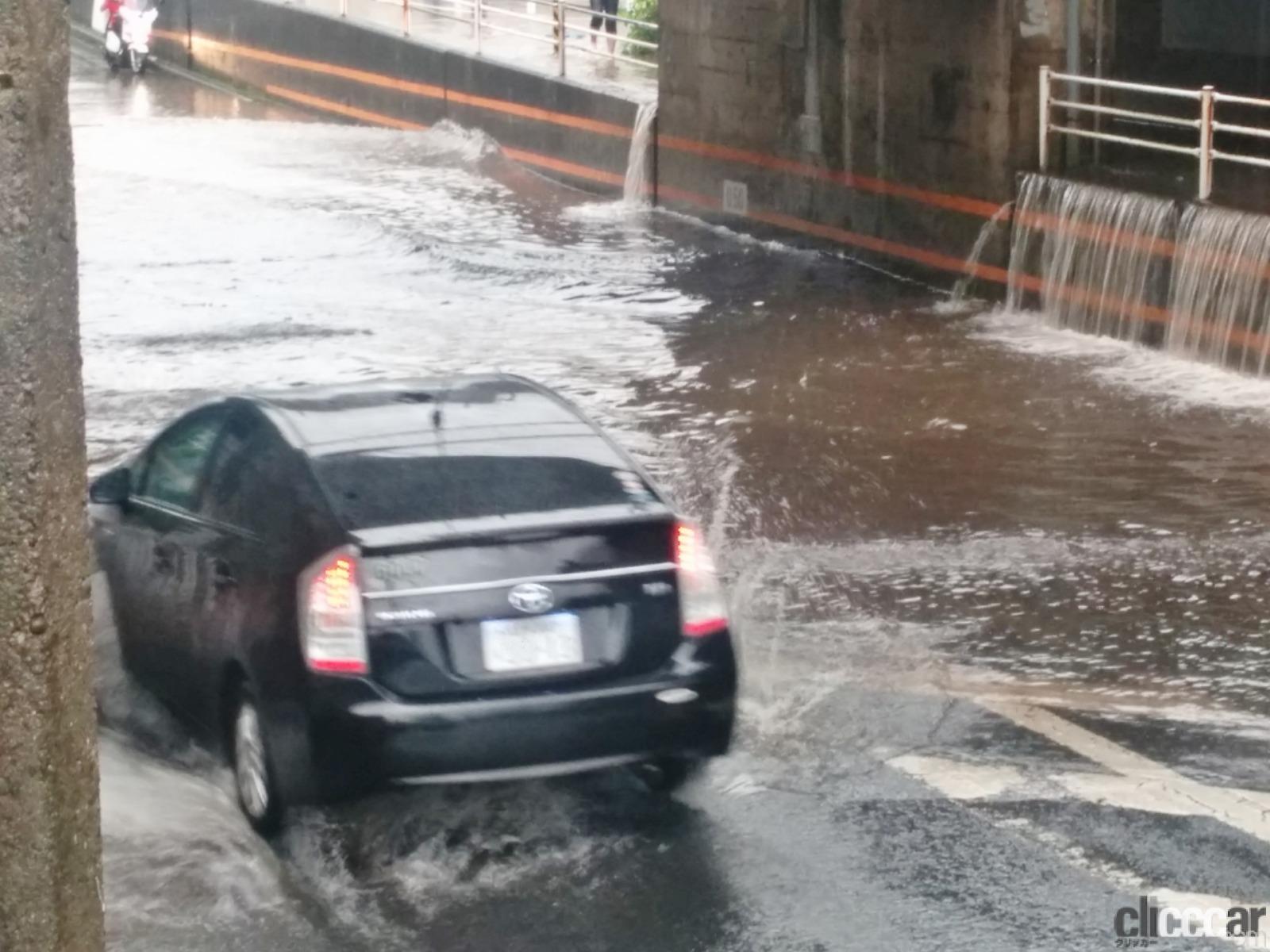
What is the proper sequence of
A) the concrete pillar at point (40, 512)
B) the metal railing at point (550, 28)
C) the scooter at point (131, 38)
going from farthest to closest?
the scooter at point (131, 38) → the metal railing at point (550, 28) → the concrete pillar at point (40, 512)

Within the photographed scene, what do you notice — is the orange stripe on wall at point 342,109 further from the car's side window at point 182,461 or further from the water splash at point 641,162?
the car's side window at point 182,461

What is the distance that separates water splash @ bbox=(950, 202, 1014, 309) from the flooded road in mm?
398

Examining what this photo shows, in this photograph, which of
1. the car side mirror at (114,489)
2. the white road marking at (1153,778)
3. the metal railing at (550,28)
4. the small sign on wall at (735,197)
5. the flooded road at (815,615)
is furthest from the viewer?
the metal railing at (550,28)

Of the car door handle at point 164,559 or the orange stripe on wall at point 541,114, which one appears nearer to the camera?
the car door handle at point 164,559

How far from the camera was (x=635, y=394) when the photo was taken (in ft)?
49.2

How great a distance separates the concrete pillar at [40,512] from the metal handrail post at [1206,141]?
505 inches

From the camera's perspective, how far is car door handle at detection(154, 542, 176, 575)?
25.4 ft

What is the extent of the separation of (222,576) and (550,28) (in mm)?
28170

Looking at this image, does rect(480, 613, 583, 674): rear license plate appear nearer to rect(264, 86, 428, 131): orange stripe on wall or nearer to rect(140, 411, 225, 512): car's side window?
rect(140, 411, 225, 512): car's side window

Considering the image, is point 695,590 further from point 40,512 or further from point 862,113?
point 862,113

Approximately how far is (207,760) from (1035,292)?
37.0 feet

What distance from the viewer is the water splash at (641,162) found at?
24.0 meters

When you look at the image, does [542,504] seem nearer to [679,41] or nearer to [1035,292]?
[1035,292]

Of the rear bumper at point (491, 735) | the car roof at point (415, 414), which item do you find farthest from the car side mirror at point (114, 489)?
the rear bumper at point (491, 735)
